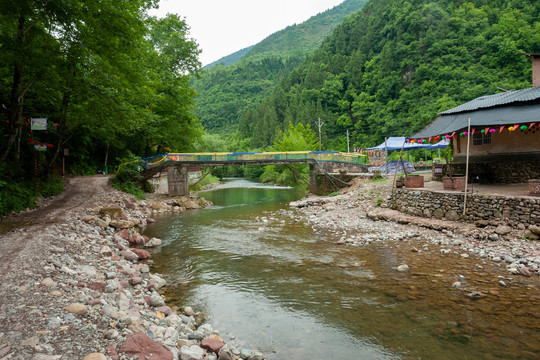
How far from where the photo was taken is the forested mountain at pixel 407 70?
5931 centimetres

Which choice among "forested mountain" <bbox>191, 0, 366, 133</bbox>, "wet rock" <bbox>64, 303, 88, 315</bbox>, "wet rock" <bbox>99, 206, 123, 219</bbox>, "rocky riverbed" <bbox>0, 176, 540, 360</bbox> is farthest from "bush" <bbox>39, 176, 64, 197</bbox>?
"forested mountain" <bbox>191, 0, 366, 133</bbox>

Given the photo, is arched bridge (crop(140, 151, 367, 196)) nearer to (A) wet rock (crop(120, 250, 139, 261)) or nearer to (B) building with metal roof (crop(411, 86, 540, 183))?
(B) building with metal roof (crop(411, 86, 540, 183))

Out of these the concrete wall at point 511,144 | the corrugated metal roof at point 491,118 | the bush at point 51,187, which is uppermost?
the corrugated metal roof at point 491,118

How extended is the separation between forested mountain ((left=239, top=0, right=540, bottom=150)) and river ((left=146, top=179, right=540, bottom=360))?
177 ft

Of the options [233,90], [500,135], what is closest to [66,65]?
[500,135]

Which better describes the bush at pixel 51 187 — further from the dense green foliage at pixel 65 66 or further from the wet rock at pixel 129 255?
the wet rock at pixel 129 255

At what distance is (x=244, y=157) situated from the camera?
28609mm

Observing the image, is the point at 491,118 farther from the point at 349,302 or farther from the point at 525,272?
the point at 349,302

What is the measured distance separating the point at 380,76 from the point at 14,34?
78.4m

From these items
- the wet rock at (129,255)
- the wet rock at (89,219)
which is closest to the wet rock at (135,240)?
the wet rock at (89,219)

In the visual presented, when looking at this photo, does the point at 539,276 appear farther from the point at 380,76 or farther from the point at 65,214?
the point at 380,76

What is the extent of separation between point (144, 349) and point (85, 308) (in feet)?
4.88

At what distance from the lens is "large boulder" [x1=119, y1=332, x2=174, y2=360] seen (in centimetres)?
419

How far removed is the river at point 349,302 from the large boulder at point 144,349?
5.97 ft
